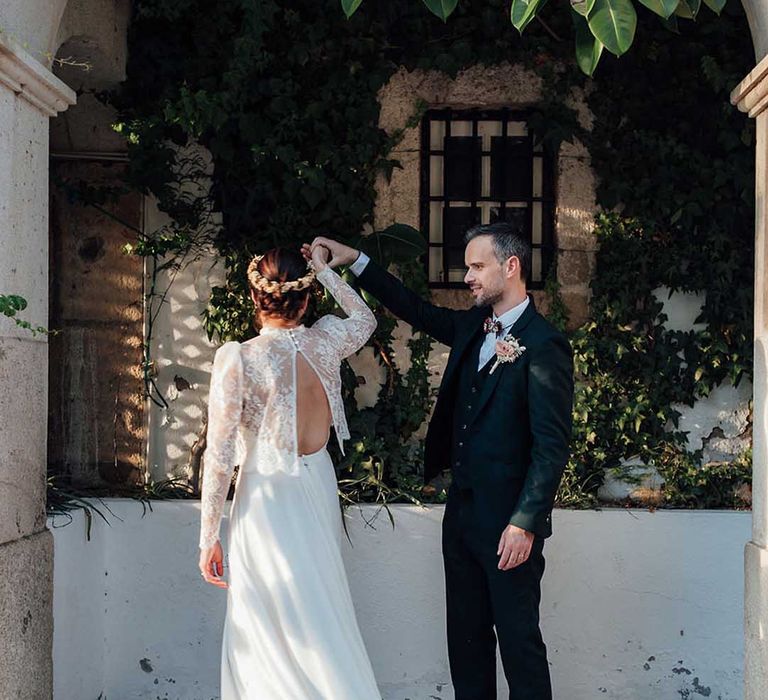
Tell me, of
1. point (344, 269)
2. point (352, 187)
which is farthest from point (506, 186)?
point (344, 269)

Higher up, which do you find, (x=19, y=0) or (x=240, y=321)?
(x=19, y=0)

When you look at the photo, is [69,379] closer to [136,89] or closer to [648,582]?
[136,89]

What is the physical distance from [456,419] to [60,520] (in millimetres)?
1762

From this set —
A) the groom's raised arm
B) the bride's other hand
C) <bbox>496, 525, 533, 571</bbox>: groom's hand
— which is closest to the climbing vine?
the groom's raised arm

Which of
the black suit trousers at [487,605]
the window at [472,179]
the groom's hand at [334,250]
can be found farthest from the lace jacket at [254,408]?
the window at [472,179]

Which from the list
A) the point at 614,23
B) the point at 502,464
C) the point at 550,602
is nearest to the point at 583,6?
the point at 614,23

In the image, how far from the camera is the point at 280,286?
3.64m

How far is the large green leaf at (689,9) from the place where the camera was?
142 inches

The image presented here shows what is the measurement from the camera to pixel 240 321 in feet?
18.0

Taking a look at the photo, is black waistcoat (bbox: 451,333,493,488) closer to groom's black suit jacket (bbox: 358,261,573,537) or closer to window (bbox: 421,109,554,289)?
groom's black suit jacket (bbox: 358,261,573,537)

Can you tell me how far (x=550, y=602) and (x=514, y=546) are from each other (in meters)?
1.31

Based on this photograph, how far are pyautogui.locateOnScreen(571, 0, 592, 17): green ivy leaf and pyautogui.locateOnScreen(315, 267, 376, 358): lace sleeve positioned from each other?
4.15 ft

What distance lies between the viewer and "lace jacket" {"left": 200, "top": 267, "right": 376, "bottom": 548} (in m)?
3.53

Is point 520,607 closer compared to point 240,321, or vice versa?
point 520,607
